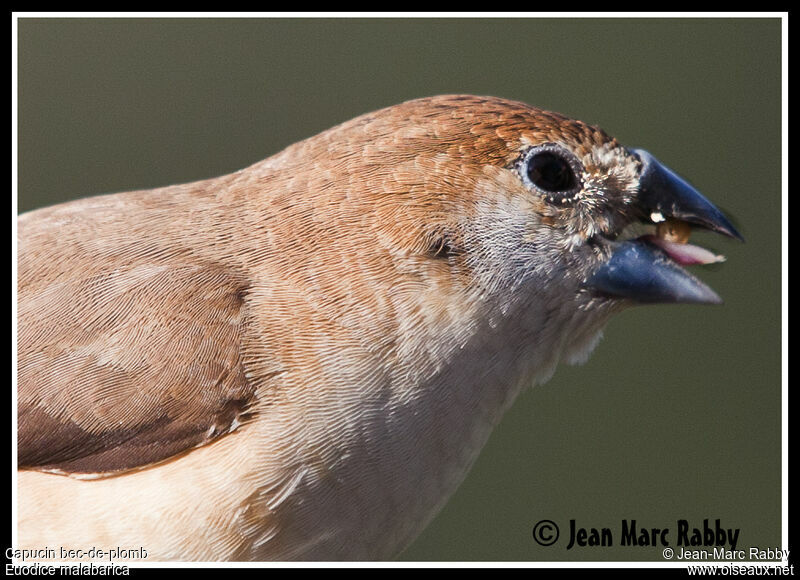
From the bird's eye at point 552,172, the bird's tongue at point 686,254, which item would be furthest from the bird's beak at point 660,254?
the bird's eye at point 552,172

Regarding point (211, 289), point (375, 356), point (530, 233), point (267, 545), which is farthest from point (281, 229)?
point (267, 545)

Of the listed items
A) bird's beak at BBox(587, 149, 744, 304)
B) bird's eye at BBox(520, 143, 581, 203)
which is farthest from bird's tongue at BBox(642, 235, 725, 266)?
bird's eye at BBox(520, 143, 581, 203)

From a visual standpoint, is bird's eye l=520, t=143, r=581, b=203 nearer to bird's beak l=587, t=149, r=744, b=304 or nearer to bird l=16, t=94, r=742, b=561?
bird l=16, t=94, r=742, b=561

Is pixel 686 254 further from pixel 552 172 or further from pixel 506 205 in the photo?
pixel 506 205

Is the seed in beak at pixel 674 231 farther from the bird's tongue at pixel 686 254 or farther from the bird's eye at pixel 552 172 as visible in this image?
the bird's eye at pixel 552 172

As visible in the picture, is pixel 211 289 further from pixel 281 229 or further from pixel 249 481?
pixel 249 481
